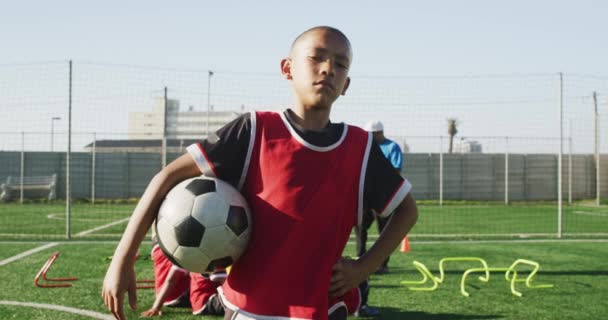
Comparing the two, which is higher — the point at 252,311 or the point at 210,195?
the point at 210,195

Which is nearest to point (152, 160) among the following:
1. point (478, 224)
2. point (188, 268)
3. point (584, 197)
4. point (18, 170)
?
point (18, 170)

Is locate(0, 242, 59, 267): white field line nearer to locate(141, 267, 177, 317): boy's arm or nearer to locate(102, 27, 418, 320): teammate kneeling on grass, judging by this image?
locate(141, 267, 177, 317): boy's arm

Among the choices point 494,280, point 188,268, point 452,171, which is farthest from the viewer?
point 452,171

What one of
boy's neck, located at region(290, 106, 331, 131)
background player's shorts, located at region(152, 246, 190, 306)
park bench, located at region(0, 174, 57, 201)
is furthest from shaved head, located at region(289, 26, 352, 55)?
park bench, located at region(0, 174, 57, 201)

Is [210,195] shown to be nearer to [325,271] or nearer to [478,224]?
[325,271]

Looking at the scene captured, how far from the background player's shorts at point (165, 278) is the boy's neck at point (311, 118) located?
11.7 ft

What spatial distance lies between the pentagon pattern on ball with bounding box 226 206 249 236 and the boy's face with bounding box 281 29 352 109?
0.50 m

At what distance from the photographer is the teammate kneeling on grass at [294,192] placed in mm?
2260

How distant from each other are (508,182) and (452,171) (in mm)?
2762

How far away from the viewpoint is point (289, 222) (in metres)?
2.27

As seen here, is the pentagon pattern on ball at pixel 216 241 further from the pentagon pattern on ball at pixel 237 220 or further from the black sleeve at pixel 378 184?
the black sleeve at pixel 378 184

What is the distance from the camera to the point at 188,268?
250cm

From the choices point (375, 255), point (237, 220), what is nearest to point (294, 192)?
point (237, 220)

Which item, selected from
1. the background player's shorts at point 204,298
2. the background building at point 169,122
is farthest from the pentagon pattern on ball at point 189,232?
the background building at point 169,122
